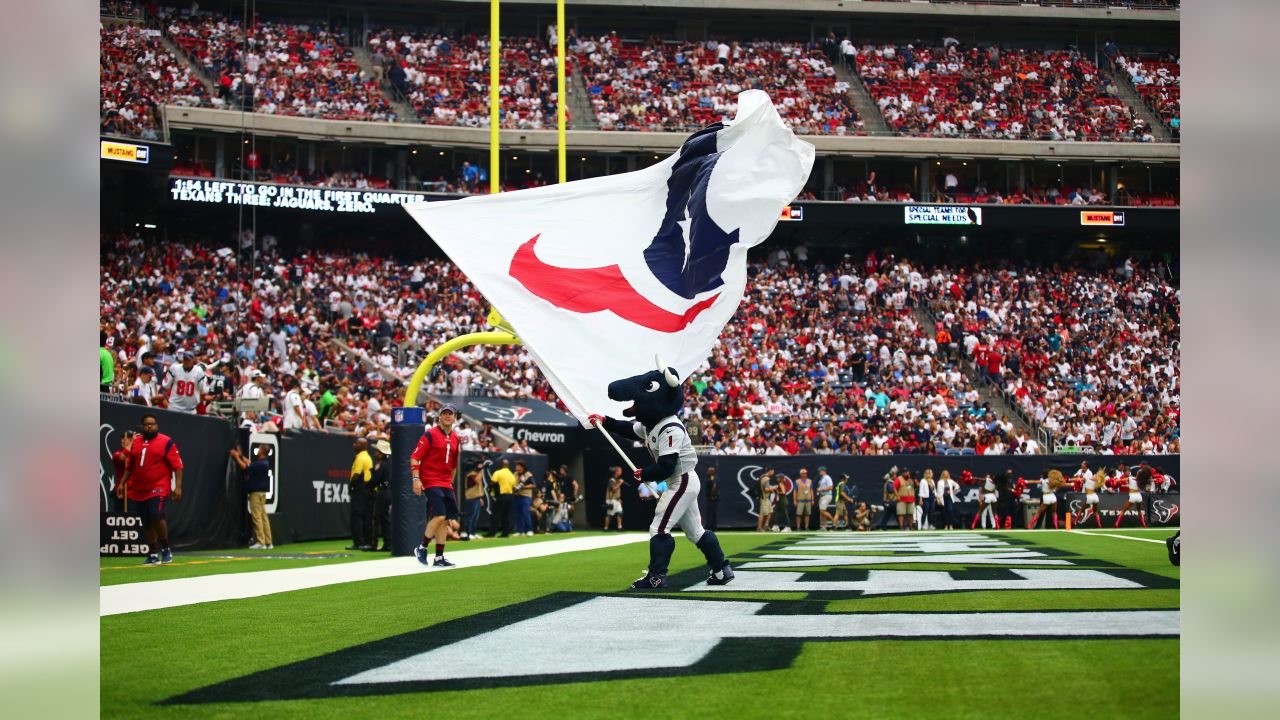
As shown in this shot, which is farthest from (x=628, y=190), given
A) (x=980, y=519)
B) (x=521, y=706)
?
(x=980, y=519)

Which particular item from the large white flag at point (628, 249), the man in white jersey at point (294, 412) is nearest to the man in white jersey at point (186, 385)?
the man in white jersey at point (294, 412)

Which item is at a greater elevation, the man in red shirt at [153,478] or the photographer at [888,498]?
the man in red shirt at [153,478]

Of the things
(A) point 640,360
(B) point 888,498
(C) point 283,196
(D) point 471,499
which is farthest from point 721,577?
(C) point 283,196

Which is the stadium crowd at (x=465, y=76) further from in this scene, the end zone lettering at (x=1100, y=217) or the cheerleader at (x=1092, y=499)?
the cheerleader at (x=1092, y=499)

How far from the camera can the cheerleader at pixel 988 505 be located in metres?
28.8

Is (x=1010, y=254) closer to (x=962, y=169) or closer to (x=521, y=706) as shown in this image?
(x=962, y=169)

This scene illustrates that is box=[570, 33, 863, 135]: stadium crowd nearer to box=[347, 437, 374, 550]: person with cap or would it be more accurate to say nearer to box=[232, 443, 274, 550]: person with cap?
box=[347, 437, 374, 550]: person with cap

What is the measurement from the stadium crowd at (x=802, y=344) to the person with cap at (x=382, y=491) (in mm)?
5669

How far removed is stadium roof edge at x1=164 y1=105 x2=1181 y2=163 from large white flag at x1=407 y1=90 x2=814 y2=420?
26414 mm

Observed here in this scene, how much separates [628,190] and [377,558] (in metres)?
5.97

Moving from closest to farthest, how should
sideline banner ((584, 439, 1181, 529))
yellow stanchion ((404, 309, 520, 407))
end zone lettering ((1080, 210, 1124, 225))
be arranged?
yellow stanchion ((404, 309, 520, 407)), sideline banner ((584, 439, 1181, 529)), end zone lettering ((1080, 210, 1124, 225))

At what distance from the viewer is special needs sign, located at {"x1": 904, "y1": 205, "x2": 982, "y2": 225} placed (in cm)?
4134

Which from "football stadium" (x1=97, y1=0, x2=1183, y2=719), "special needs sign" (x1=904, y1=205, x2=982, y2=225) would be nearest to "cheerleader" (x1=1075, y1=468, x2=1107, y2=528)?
"football stadium" (x1=97, y1=0, x2=1183, y2=719)

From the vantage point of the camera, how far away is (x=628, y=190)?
46.1 ft
